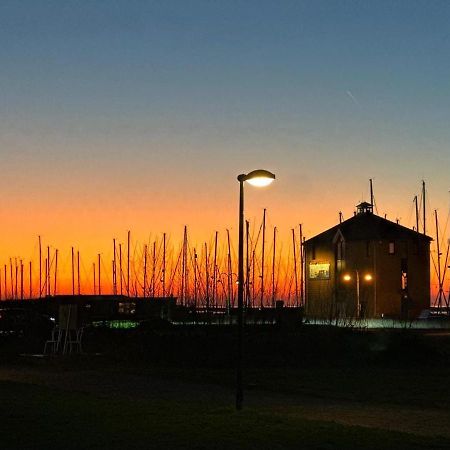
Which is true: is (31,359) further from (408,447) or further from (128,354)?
(408,447)

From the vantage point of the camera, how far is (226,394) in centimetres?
2312

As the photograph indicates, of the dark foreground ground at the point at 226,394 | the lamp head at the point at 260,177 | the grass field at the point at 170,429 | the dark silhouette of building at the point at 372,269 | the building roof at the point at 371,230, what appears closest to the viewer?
the grass field at the point at 170,429

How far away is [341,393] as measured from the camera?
24.5 m

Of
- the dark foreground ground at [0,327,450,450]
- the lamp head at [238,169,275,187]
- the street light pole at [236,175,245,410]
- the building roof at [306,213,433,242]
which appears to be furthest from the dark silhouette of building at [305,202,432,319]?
the lamp head at [238,169,275,187]

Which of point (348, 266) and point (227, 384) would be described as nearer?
point (227, 384)

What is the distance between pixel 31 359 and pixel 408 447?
23.8 m

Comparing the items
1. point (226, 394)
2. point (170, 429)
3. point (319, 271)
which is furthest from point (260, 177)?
point (319, 271)

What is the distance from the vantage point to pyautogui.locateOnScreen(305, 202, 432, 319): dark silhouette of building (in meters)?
85.2

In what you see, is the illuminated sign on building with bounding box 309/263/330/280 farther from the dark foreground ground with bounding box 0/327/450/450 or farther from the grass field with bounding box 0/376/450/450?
the grass field with bounding box 0/376/450/450

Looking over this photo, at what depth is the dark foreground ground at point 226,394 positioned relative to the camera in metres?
14.8

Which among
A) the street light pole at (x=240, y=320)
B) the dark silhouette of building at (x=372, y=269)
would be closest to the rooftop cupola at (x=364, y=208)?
the dark silhouette of building at (x=372, y=269)

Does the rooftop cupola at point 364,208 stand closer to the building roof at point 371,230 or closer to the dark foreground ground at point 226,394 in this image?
the building roof at point 371,230

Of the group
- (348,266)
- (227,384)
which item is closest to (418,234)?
(348,266)

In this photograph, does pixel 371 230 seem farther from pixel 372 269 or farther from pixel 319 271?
pixel 319 271
